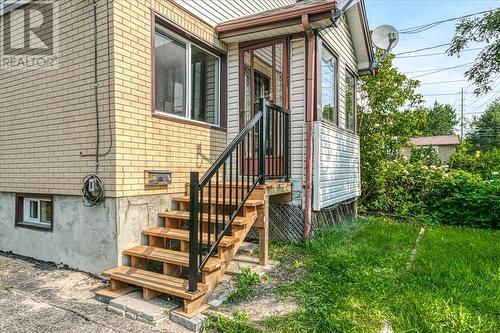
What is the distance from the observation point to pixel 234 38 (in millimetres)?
5492

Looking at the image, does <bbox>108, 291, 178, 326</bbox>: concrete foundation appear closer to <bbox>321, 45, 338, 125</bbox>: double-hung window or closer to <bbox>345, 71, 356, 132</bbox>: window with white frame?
<bbox>321, 45, 338, 125</bbox>: double-hung window

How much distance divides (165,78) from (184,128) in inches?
29.3

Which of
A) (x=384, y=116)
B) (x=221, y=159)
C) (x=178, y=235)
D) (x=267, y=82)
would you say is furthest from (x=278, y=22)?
(x=384, y=116)

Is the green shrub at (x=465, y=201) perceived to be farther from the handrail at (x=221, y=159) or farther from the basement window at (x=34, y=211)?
the basement window at (x=34, y=211)

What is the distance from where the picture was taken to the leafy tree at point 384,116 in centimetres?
916

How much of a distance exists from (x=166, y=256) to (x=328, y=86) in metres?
4.30

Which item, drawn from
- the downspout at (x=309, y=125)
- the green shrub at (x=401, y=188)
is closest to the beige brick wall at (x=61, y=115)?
the downspout at (x=309, y=125)

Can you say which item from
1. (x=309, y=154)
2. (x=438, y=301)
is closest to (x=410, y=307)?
(x=438, y=301)

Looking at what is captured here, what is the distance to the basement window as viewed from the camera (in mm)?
4707

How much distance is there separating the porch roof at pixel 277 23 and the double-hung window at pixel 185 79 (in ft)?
1.67

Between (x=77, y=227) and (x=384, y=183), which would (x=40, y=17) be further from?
(x=384, y=183)

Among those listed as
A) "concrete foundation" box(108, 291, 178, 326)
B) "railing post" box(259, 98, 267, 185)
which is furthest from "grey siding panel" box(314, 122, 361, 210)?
"concrete foundation" box(108, 291, 178, 326)

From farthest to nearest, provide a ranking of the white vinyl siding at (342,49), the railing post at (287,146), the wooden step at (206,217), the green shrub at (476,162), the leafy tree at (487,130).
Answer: the leafy tree at (487,130) → the green shrub at (476,162) → the white vinyl siding at (342,49) → the railing post at (287,146) → the wooden step at (206,217)

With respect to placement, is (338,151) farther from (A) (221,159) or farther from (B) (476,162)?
(B) (476,162)
